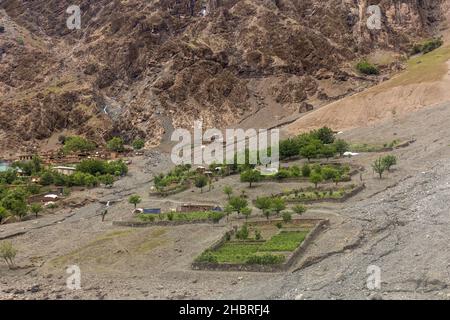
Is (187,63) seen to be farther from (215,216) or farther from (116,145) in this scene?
(215,216)

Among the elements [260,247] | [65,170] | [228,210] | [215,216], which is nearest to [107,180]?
[65,170]

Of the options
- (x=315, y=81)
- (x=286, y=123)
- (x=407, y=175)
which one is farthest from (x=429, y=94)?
(x=407, y=175)

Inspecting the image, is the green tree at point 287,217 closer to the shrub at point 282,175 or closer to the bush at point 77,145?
the shrub at point 282,175

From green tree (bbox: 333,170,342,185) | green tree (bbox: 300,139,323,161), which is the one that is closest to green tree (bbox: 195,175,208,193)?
green tree (bbox: 333,170,342,185)

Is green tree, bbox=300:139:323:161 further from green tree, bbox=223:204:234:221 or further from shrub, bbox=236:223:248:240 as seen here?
shrub, bbox=236:223:248:240
